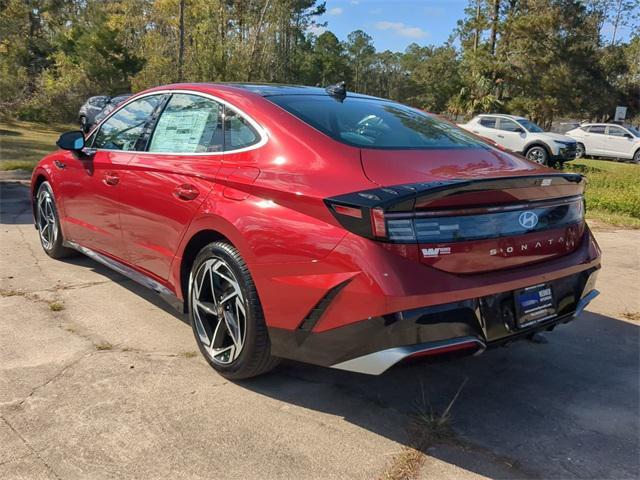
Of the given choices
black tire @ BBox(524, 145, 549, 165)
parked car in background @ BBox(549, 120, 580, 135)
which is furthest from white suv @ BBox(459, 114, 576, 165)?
parked car in background @ BBox(549, 120, 580, 135)

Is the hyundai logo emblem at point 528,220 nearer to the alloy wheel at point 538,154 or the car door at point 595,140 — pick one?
the alloy wheel at point 538,154

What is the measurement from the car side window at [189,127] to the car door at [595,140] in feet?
78.0

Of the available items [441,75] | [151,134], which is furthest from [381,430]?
[441,75]

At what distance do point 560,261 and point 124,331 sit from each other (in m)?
2.73

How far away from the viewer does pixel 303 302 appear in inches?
102

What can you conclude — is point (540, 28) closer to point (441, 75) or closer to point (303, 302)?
point (441, 75)

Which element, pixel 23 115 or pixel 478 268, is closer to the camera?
pixel 478 268

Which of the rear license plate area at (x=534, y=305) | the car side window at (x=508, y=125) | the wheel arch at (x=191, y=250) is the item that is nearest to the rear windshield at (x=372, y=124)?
the wheel arch at (x=191, y=250)

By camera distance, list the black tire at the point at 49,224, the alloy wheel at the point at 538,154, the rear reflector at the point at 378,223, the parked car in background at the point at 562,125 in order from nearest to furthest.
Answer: the rear reflector at the point at 378,223 < the black tire at the point at 49,224 < the alloy wheel at the point at 538,154 < the parked car in background at the point at 562,125

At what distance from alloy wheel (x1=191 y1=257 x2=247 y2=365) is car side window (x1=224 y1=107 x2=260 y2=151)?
650 mm

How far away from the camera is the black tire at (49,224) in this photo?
16.7 ft

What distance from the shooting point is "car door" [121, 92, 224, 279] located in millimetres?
3279

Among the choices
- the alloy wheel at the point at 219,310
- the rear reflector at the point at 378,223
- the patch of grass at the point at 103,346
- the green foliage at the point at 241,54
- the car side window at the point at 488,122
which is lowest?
the patch of grass at the point at 103,346

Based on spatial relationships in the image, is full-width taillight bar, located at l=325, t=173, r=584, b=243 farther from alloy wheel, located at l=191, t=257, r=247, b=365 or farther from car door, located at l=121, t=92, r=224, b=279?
car door, located at l=121, t=92, r=224, b=279
